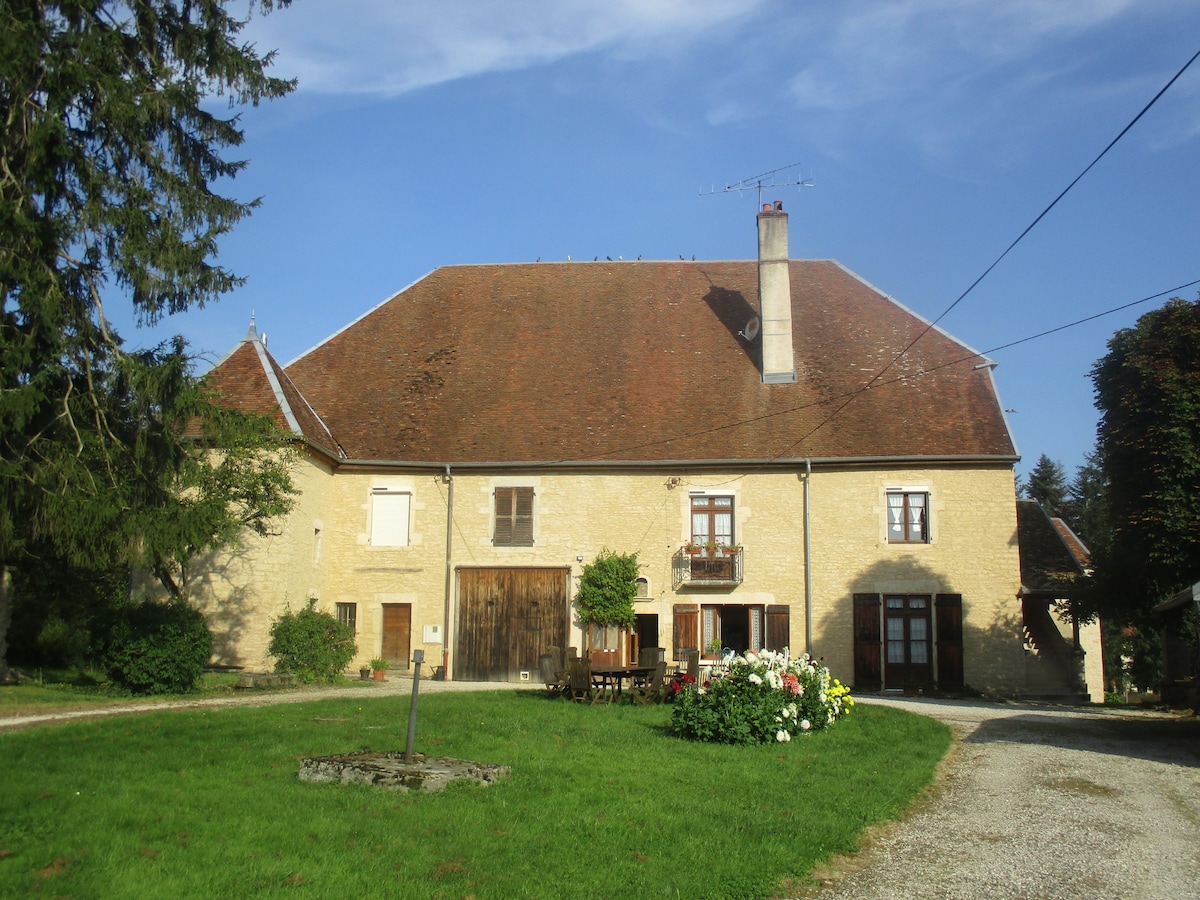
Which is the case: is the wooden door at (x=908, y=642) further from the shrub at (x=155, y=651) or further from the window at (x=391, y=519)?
the shrub at (x=155, y=651)

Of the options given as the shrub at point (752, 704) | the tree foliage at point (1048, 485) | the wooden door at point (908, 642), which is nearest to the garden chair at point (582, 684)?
the shrub at point (752, 704)

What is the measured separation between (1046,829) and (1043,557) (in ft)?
52.8

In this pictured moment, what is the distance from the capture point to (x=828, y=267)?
28.0 meters

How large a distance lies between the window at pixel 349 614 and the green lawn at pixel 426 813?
11067 millimetres

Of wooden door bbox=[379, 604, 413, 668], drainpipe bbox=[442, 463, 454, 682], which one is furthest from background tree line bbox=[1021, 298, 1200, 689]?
wooden door bbox=[379, 604, 413, 668]

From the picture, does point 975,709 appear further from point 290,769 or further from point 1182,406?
point 290,769

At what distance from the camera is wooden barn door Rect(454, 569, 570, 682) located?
72.7 ft

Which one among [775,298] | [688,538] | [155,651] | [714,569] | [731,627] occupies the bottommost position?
[155,651]

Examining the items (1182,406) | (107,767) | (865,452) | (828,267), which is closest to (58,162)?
(107,767)

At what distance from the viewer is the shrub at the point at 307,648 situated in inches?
733

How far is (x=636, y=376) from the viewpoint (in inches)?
955

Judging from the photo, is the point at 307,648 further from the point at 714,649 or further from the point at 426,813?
the point at 426,813

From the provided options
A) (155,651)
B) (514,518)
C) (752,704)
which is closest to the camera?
(752,704)

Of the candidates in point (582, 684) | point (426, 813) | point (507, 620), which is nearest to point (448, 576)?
point (507, 620)
